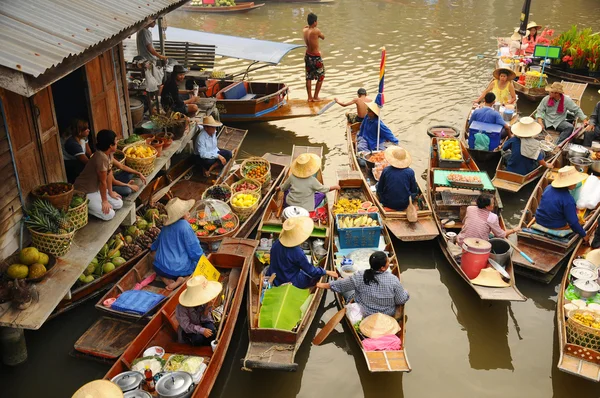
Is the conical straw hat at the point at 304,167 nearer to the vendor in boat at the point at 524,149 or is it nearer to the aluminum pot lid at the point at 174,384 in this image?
the aluminum pot lid at the point at 174,384

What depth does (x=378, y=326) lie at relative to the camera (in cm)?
667

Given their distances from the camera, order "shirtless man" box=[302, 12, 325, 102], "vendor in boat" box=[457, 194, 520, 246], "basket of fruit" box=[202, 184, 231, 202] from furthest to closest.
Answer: "shirtless man" box=[302, 12, 325, 102], "basket of fruit" box=[202, 184, 231, 202], "vendor in boat" box=[457, 194, 520, 246]

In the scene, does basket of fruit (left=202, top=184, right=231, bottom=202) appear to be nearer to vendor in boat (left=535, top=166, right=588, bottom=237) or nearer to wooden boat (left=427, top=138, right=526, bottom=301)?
wooden boat (left=427, top=138, right=526, bottom=301)

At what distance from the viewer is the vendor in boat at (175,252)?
759 centimetres

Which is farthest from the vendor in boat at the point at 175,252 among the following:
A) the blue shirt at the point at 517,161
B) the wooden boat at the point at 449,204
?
the blue shirt at the point at 517,161

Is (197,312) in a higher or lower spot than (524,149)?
lower

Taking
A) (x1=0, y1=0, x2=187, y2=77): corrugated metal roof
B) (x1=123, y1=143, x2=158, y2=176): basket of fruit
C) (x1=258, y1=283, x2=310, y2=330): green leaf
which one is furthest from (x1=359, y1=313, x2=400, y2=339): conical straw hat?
(x1=0, y1=0, x2=187, y2=77): corrugated metal roof

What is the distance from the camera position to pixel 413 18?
25438 mm

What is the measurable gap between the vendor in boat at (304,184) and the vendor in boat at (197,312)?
9.61ft

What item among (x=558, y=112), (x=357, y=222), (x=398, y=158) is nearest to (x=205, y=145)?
(x=357, y=222)

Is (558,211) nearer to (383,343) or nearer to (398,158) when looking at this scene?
(398,158)

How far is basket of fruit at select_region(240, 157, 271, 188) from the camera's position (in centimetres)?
1025

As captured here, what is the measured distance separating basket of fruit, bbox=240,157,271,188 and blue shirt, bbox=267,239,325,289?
116 inches

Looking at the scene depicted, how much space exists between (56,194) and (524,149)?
8.16m
